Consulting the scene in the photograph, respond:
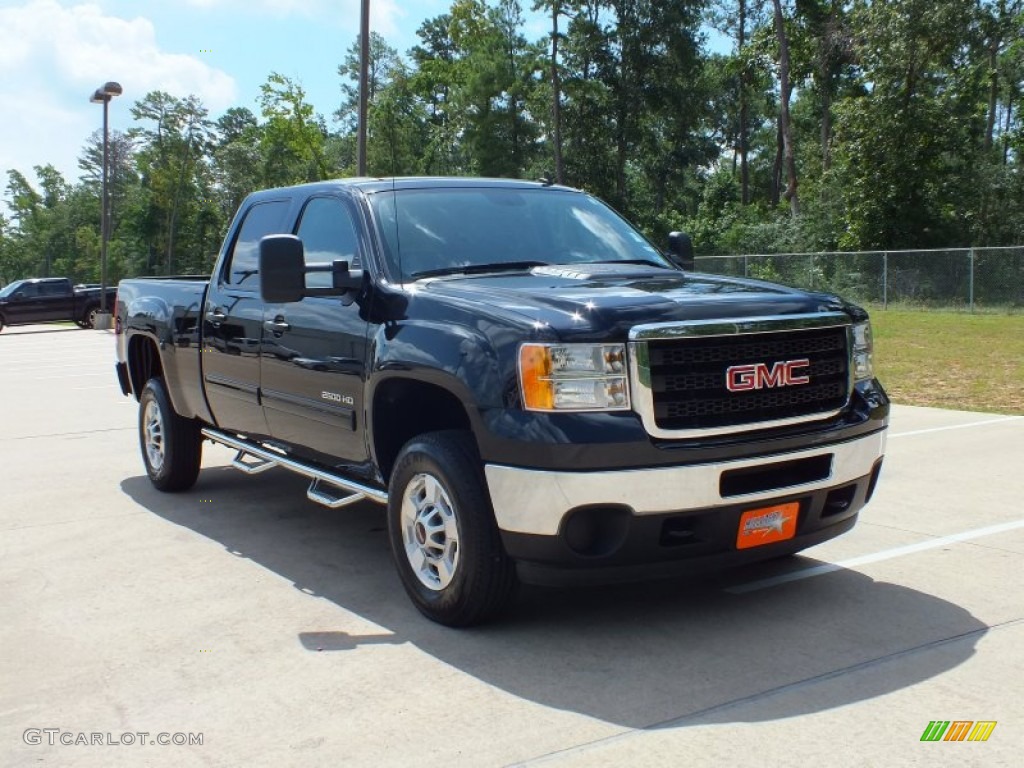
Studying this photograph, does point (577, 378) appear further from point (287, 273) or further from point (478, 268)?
point (287, 273)

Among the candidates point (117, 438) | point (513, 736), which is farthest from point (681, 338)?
point (117, 438)

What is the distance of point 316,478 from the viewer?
19.8ft

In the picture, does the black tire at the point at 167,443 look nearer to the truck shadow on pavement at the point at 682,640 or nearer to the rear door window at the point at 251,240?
the rear door window at the point at 251,240

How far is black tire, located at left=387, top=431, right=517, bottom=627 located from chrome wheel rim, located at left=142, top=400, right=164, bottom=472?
3.47 meters

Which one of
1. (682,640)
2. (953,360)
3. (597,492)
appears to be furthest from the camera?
(953,360)

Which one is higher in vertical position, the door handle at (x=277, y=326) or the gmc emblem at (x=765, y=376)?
the door handle at (x=277, y=326)

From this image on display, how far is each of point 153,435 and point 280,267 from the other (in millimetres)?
3319

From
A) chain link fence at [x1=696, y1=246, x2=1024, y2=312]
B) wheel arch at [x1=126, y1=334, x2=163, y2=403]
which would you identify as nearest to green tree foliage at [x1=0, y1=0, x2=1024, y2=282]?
chain link fence at [x1=696, y1=246, x2=1024, y2=312]

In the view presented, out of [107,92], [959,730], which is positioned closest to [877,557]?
[959,730]

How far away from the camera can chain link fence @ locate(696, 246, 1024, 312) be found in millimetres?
27641

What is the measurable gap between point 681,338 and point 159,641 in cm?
253

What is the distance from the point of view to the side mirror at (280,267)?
5.25m

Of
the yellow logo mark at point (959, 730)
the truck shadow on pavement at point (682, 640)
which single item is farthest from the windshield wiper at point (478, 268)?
the yellow logo mark at point (959, 730)

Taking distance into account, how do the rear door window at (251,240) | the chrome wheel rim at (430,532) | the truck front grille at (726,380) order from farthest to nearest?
the rear door window at (251,240) < the chrome wheel rim at (430,532) < the truck front grille at (726,380)
